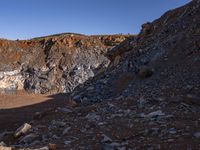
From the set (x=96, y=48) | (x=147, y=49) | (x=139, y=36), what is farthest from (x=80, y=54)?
(x=147, y=49)

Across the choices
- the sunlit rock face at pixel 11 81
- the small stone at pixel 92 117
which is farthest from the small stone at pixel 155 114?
the sunlit rock face at pixel 11 81

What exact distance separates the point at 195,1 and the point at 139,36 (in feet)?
13.1

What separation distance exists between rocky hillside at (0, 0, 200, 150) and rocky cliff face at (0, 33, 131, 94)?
32850 millimetres

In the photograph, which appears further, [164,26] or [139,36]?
[139,36]

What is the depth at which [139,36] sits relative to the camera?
22203 millimetres

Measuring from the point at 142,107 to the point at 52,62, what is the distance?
140 ft

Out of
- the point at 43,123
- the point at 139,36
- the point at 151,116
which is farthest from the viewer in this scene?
the point at 139,36

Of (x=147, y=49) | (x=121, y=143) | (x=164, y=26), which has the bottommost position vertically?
(x=121, y=143)

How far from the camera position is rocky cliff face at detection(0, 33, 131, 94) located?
170ft

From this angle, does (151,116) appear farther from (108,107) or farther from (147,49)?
(147,49)

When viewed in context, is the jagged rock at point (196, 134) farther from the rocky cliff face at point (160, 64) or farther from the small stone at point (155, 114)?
the rocky cliff face at point (160, 64)

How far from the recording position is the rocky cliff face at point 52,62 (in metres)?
51.9

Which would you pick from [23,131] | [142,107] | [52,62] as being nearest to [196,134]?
[142,107]

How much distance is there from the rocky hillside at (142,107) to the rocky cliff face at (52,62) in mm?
32850
